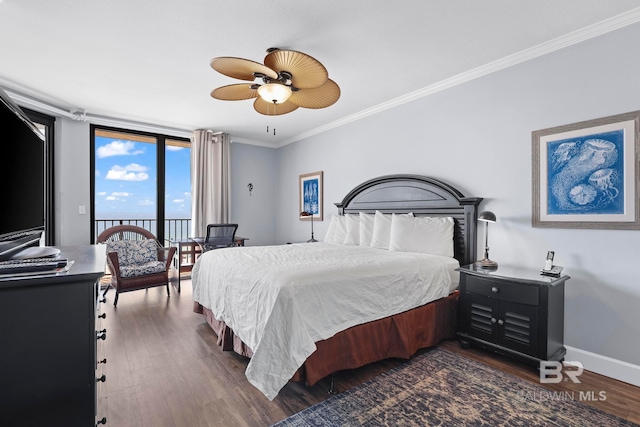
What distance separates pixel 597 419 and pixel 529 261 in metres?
1.24

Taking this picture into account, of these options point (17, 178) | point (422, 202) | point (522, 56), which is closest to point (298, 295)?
point (17, 178)

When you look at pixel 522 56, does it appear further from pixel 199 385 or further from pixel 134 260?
pixel 134 260

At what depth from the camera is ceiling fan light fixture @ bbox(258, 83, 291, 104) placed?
247cm

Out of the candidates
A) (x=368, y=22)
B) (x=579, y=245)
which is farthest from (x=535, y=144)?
(x=368, y=22)

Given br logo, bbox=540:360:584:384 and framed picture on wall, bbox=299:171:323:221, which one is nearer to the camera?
br logo, bbox=540:360:584:384

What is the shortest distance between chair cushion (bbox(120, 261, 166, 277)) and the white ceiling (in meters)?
2.16

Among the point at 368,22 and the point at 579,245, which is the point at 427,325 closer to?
the point at 579,245

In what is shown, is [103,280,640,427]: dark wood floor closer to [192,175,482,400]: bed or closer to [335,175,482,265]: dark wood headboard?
[192,175,482,400]: bed

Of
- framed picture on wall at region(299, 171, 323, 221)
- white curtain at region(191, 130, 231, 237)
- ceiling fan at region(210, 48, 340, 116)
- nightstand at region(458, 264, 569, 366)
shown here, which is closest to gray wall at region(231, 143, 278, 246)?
white curtain at region(191, 130, 231, 237)

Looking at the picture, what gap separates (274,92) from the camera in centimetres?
252

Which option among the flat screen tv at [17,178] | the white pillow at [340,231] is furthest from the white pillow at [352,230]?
the flat screen tv at [17,178]

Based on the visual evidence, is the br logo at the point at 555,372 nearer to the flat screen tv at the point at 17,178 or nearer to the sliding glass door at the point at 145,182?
the flat screen tv at the point at 17,178

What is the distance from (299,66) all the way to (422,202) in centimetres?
208

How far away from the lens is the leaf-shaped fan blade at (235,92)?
261cm
